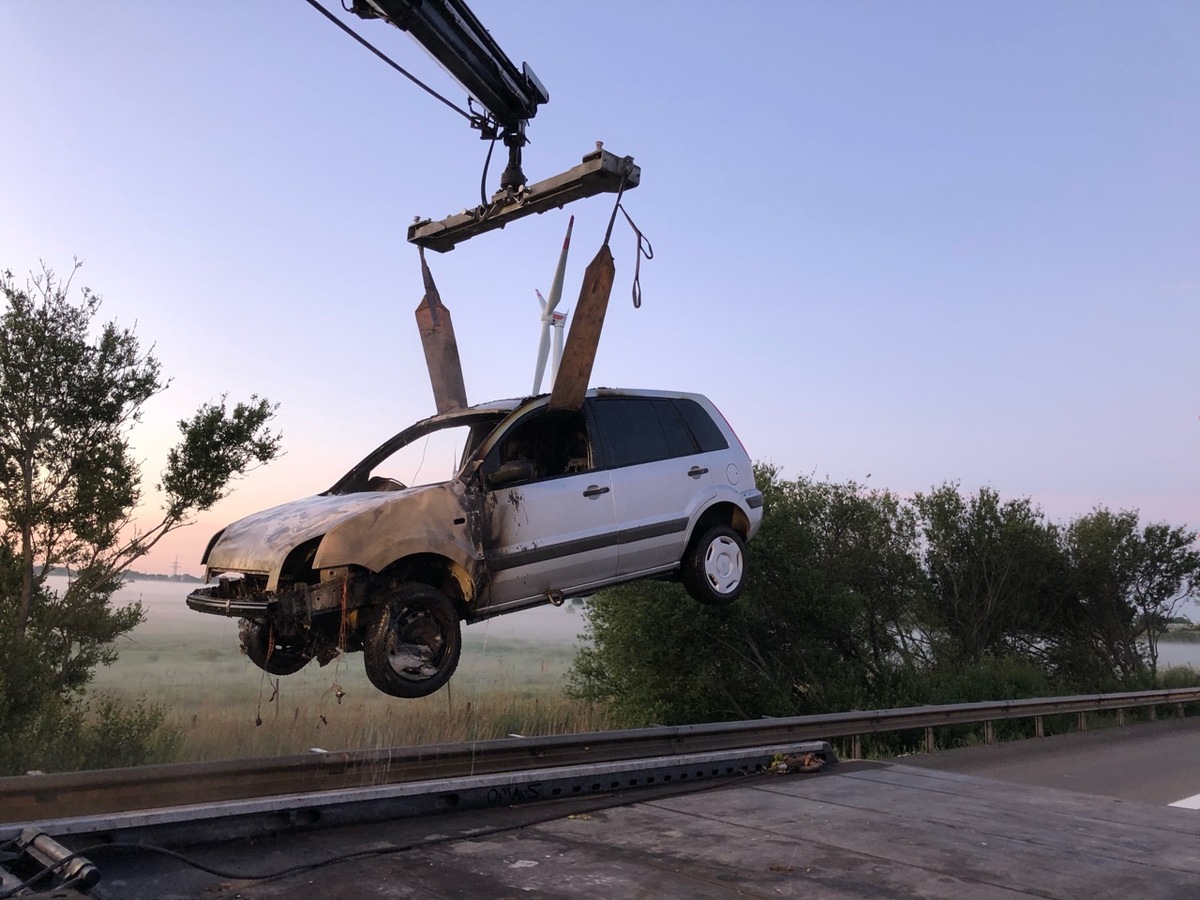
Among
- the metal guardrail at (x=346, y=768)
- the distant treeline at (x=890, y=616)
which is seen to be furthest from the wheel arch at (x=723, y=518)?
the distant treeline at (x=890, y=616)

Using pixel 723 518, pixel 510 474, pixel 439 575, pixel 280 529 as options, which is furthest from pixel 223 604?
pixel 723 518

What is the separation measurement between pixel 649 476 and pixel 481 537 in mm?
1479

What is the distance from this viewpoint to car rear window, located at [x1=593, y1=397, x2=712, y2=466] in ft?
20.5

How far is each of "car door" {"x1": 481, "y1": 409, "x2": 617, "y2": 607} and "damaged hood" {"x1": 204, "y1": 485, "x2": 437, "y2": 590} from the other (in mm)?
456

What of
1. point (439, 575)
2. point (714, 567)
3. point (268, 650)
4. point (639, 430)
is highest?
point (639, 430)

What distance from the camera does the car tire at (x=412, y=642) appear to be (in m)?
4.79

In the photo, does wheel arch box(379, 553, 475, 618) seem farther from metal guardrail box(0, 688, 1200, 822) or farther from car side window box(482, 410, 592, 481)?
metal guardrail box(0, 688, 1200, 822)

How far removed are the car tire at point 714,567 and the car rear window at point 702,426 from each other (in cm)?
66

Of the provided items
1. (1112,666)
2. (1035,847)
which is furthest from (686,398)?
(1112,666)

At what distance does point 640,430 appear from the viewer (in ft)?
21.5

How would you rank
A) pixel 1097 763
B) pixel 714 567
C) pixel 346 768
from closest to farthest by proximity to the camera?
pixel 346 768, pixel 714 567, pixel 1097 763

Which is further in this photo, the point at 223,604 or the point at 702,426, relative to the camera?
the point at 702,426

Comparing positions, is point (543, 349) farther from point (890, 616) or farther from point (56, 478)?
point (890, 616)

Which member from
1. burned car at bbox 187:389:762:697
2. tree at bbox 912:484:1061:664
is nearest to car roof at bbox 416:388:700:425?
burned car at bbox 187:389:762:697
